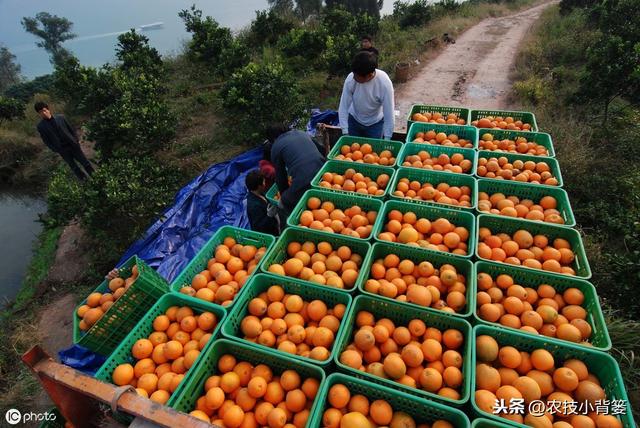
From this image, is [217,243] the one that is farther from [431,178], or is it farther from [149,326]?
[431,178]

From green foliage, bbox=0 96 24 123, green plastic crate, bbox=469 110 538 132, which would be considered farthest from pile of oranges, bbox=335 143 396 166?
green foliage, bbox=0 96 24 123

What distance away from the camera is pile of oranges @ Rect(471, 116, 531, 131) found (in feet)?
15.6

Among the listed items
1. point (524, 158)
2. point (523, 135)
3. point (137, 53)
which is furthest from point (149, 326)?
point (137, 53)

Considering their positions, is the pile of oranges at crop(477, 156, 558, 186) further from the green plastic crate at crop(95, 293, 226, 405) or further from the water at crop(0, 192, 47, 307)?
the water at crop(0, 192, 47, 307)

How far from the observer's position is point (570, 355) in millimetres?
2117

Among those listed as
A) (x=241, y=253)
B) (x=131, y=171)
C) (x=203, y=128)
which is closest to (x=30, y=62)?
(x=203, y=128)

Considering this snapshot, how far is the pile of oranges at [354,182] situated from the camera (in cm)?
372

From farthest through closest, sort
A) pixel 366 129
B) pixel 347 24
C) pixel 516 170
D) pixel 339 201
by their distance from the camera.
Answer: pixel 347 24 < pixel 366 129 < pixel 516 170 < pixel 339 201

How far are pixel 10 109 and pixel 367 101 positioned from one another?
1422cm

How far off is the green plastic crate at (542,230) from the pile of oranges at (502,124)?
2158mm

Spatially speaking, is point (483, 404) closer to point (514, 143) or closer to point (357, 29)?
point (514, 143)

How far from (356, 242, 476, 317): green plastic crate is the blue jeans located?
111 inches

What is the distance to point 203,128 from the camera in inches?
385

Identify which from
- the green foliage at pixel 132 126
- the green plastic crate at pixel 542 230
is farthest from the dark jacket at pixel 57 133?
the green plastic crate at pixel 542 230
